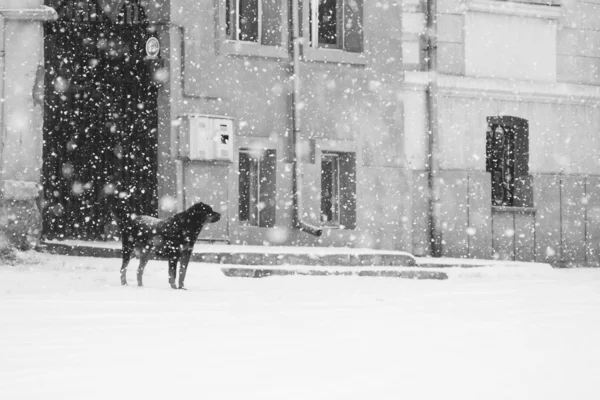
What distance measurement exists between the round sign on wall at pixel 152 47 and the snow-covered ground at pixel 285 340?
3954 millimetres

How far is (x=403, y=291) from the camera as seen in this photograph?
37.8 feet

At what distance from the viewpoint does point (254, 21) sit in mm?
15578

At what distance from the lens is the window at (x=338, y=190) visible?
52.3ft

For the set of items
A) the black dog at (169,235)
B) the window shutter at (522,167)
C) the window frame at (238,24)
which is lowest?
the black dog at (169,235)

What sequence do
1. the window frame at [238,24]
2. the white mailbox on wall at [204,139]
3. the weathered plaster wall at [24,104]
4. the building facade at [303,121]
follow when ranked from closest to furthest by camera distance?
the weathered plaster wall at [24,104] → the white mailbox on wall at [204,139] → the building facade at [303,121] → the window frame at [238,24]

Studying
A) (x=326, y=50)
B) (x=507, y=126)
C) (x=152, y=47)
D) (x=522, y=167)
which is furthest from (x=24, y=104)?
(x=522, y=167)

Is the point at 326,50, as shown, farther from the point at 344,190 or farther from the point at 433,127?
the point at 433,127

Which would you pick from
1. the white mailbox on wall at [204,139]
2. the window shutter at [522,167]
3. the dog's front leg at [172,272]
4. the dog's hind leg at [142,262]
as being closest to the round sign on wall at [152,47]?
the white mailbox on wall at [204,139]

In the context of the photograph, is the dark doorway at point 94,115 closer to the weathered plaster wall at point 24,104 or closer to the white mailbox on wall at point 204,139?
the white mailbox on wall at point 204,139

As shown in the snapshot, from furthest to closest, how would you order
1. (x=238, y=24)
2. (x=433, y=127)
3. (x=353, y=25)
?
(x=433, y=127) < (x=353, y=25) < (x=238, y=24)

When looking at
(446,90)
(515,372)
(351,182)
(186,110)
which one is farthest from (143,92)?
(515,372)

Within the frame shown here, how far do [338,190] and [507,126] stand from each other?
3.85 m

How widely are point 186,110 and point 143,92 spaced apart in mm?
793

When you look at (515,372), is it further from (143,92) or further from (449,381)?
(143,92)
